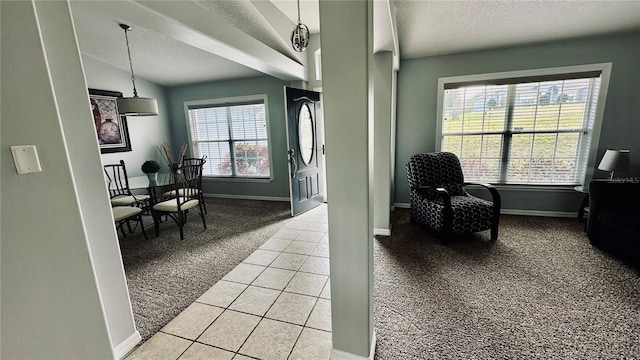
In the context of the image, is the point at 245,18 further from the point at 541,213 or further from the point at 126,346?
the point at 541,213

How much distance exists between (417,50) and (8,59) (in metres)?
3.93

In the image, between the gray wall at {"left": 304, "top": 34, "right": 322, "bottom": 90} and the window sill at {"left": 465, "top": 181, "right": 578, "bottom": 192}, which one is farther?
the gray wall at {"left": 304, "top": 34, "right": 322, "bottom": 90}

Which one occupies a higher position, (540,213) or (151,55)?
(151,55)

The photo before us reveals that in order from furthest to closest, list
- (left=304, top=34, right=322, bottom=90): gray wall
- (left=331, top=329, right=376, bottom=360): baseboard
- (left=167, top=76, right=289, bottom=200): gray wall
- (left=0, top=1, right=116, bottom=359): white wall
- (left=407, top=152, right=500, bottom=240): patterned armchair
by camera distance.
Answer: (left=167, top=76, right=289, bottom=200): gray wall → (left=304, top=34, right=322, bottom=90): gray wall → (left=407, top=152, right=500, bottom=240): patterned armchair → (left=331, top=329, right=376, bottom=360): baseboard → (left=0, top=1, right=116, bottom=359): white wall

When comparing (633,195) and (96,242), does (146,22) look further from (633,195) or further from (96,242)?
(633,195)

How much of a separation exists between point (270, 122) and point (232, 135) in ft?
2.99

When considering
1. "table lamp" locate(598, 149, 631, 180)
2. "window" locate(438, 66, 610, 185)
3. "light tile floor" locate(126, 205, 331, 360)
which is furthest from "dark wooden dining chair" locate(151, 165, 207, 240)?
"table lamp" locate(598, 149, 631, 180)

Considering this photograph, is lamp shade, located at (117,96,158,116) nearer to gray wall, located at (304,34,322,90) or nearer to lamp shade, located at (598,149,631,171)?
gray wall, located at (304,34,322,90)

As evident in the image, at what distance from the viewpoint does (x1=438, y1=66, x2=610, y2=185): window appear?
335cm

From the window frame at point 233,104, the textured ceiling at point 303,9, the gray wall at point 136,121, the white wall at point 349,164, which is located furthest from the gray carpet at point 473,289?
the textured ceiling at point 303,9

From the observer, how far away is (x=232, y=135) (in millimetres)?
5062

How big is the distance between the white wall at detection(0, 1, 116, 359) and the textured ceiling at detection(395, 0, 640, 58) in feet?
9.16

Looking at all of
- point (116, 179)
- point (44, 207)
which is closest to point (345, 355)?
point (44, 207)

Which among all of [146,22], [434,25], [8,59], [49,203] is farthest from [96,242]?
[434,25]
